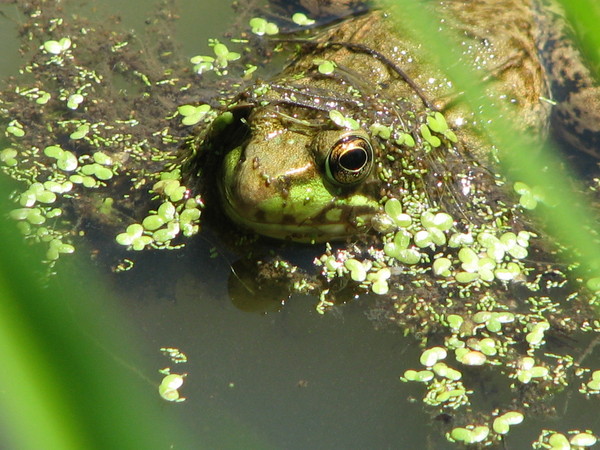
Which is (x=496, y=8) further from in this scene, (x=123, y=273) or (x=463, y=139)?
(x=123, y=273)

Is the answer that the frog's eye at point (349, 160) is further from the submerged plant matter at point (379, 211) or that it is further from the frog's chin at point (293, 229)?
the frog's chin at point (293, 229)

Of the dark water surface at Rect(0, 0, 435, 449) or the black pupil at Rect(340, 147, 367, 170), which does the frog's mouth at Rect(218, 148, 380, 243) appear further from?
the dark water surface at Rect(0, 0, 435, 449)

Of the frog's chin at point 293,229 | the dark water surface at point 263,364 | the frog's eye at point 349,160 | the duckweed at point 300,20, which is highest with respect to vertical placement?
the frog's eye at point 349,160

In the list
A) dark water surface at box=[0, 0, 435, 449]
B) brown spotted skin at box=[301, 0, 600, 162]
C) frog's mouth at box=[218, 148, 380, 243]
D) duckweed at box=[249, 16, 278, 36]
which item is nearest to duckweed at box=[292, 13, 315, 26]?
duckweed at box=[249, 16, 278, 36]

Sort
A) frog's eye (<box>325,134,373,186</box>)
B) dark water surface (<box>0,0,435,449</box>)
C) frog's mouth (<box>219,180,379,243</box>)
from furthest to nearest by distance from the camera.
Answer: frog's mouth (<box>219,180,379,243</box>) < frog's eye (<box>325,134,373,186</box>) < dark water surface (<box>0,0,435,449</box>)

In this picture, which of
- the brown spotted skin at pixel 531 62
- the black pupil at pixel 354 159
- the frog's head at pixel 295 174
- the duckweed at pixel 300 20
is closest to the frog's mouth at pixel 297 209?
the frog's head at pixel 295 174

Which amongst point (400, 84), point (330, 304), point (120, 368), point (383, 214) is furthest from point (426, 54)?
point (120, 368)
